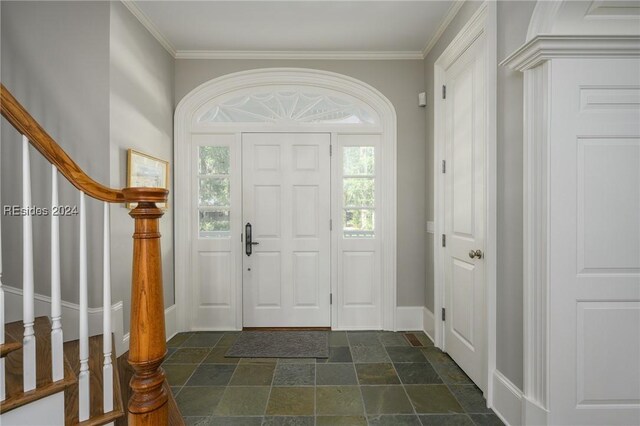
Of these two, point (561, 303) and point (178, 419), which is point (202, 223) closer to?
point (178, 419)

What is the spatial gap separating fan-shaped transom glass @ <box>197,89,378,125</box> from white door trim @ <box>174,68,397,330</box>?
0.08 metres

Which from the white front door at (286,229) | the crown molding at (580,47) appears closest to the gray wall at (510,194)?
the crown molding at (580,47)

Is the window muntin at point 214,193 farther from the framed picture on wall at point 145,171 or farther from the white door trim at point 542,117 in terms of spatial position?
the white door trim at point 542,117

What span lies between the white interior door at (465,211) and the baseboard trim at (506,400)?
15 cm

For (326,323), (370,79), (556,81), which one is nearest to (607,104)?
(556,81)

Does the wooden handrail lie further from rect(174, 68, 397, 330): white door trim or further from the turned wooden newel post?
rect(174, 68, 397, 330): white door trim

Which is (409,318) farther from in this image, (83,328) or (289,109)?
(83,328)

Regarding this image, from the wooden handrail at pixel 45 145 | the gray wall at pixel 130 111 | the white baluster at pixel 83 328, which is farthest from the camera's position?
the gray wall at pixel 130 111

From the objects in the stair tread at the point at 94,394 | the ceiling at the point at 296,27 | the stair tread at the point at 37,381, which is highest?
the ceiling at the point at 296,27

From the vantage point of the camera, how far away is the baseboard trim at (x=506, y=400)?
5.79 feet

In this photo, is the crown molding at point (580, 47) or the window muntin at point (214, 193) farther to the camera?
the window muntin at point (214, 193)

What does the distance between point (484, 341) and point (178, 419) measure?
198 centimetres

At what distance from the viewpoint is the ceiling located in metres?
2.47

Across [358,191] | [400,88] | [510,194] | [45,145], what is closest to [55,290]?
[45,145]
